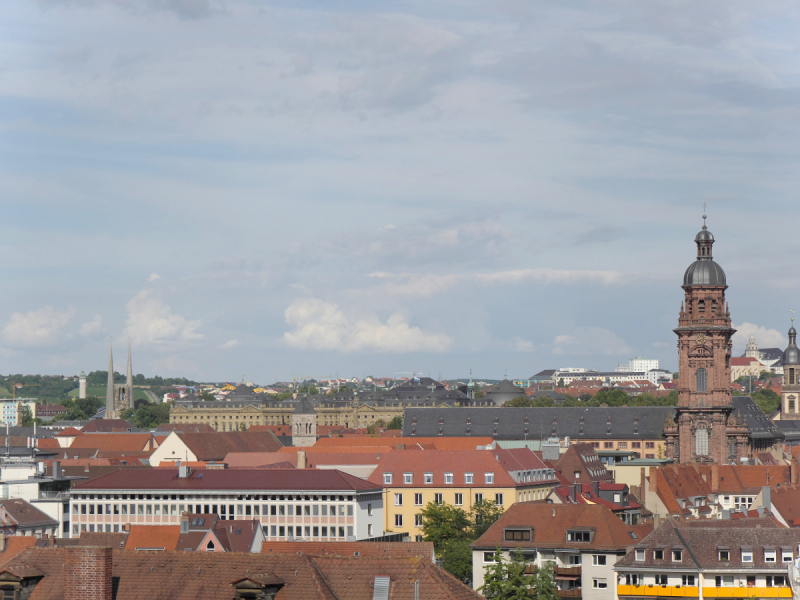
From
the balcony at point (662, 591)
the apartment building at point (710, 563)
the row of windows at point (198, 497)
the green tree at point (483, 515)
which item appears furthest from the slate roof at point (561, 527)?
the row of windows at point (198, 497)

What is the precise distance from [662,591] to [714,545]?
4.01 meters

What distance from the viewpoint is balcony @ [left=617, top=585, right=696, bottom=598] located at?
8019 centimetres

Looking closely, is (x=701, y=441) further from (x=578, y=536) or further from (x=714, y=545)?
(x=714, y=545)

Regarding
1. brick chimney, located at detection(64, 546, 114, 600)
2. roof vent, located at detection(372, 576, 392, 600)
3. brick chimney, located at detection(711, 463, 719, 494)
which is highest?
brick chimney, located at detection(711, 463, 719, 494)

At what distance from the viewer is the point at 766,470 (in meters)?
154

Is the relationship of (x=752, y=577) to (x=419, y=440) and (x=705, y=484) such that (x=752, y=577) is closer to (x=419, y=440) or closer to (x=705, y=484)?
(x=705, y=484)

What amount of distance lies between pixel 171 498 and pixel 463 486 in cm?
2813

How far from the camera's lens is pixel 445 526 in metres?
108

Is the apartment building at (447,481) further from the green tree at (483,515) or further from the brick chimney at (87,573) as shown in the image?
the brick chimney at (87,573)

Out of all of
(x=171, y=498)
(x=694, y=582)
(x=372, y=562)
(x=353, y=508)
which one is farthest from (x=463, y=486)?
(x=372, y=562)

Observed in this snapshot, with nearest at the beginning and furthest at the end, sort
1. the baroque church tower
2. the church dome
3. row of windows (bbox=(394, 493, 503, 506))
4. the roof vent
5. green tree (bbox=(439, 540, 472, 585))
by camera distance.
Result: the roof vent < green tree (bbox=(439, 540, 472, 585)) < row of windows (bbox=(394, 493, 503, 506)) < the baroque church tower < the church dome

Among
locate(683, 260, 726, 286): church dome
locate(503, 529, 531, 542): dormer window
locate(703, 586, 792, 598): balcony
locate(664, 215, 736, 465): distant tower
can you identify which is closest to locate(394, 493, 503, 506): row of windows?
locate(503, 529, 531, 542): dormer window

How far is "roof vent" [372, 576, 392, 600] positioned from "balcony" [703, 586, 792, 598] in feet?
157

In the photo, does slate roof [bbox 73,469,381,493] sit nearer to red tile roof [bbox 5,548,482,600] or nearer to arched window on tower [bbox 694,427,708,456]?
arched window on tower [bbox 694,427,708,456]
